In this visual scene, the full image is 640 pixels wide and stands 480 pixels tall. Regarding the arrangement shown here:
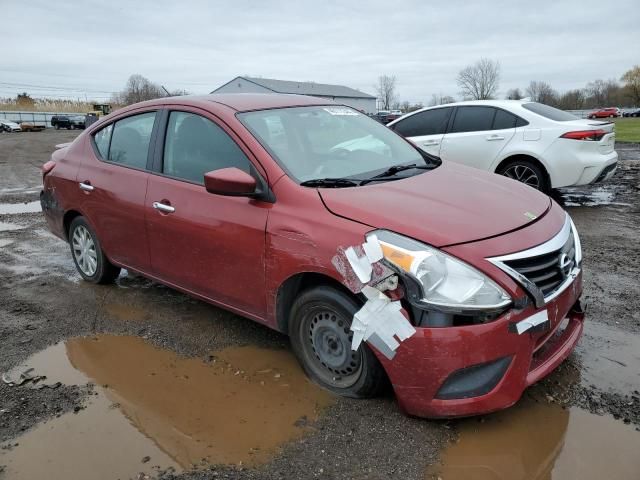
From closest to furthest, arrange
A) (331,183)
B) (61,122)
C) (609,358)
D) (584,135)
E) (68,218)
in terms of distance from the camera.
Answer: (331,183)
(609,358)
(68,218)
(584,135)
(61,122)

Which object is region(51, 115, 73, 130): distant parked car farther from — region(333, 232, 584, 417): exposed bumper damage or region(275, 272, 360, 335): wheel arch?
region(333, 232, 584, 417): exposed bumper damage

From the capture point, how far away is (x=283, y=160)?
11.2 feet

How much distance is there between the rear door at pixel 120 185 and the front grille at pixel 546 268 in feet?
9.06

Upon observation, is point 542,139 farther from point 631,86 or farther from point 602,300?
point 631,86

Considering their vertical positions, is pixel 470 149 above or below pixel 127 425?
above

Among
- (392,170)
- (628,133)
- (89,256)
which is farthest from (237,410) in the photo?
(628,133)

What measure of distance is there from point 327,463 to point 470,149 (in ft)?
21.5

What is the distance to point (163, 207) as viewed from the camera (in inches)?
153

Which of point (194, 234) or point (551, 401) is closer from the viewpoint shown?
point (551, 401)

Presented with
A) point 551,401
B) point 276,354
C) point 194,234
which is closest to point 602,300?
point 551,401

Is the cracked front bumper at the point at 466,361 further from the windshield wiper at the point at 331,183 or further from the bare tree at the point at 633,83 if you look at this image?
the bare tree at the point at 633,83

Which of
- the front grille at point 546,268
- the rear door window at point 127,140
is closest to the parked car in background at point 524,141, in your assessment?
the rear door window at point 127,140

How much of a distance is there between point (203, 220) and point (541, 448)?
2380 millimetres

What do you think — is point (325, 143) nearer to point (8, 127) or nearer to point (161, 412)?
point (161, 412)
